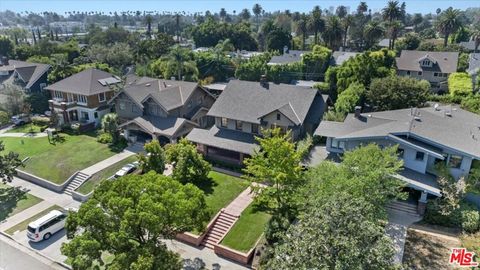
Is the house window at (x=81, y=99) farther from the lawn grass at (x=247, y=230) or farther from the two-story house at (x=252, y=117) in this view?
the lawn grass at (x=247, y=230)

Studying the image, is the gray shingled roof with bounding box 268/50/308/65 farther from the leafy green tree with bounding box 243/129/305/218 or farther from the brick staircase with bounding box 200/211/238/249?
the brick staircase with bounding box 200/211/238/249

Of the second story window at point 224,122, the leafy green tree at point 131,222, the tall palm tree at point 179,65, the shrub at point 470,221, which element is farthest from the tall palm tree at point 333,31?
the leafy green tree at point 131,222

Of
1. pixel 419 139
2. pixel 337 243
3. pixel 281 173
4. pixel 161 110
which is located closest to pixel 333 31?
pixel 161 110

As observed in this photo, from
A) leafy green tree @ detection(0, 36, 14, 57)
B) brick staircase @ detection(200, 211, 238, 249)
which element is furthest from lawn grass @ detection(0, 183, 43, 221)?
Result: leafy green tree @ detection(0, 36, 14, 57)

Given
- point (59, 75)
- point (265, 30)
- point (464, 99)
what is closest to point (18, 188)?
point (59, 75)

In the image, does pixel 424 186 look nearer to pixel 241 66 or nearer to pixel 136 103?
pixel 136 103

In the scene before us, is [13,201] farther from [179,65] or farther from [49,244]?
[179,65]
